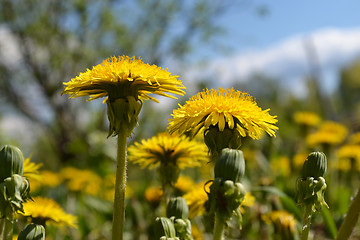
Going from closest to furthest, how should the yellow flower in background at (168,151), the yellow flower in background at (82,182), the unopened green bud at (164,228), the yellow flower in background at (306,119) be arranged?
the unopened green bud at (164,228)
the yellow flower in background at (168,151)
the yellow flower in background at (82,182)
the yellow flower in background at (306,119)

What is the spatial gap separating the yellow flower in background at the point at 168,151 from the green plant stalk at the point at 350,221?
0.57m

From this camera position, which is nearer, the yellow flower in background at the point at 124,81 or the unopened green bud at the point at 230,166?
the unopened green bud at the point at 230,166

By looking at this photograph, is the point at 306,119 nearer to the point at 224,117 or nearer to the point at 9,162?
the point at 224,117

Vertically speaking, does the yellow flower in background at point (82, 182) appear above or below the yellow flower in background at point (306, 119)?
below

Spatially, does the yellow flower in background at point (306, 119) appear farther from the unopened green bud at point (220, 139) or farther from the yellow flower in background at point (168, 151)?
the unopened green bud at point (220, 139)

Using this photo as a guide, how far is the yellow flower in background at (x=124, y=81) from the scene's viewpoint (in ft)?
3.85

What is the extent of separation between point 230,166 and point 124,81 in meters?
0.45

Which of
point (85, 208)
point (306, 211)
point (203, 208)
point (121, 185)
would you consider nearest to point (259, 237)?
point (203, 208)

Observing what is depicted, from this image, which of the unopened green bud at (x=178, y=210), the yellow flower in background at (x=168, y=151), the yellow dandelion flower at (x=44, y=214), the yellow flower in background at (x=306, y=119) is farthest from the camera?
the yellow flower in background at (x=306, y=119)

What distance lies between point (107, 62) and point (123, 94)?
0.41 ft

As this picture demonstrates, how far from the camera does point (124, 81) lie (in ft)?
3.94

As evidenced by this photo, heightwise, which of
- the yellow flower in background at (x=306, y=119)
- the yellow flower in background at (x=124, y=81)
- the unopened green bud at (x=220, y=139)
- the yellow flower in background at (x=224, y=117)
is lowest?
the unopened green bud at (x=220, y=139)

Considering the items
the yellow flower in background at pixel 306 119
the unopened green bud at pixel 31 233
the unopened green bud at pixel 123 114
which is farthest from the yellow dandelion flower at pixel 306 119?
the unopened green bud at pixel 31 233

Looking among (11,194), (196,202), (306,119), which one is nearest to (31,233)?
(11,194)
